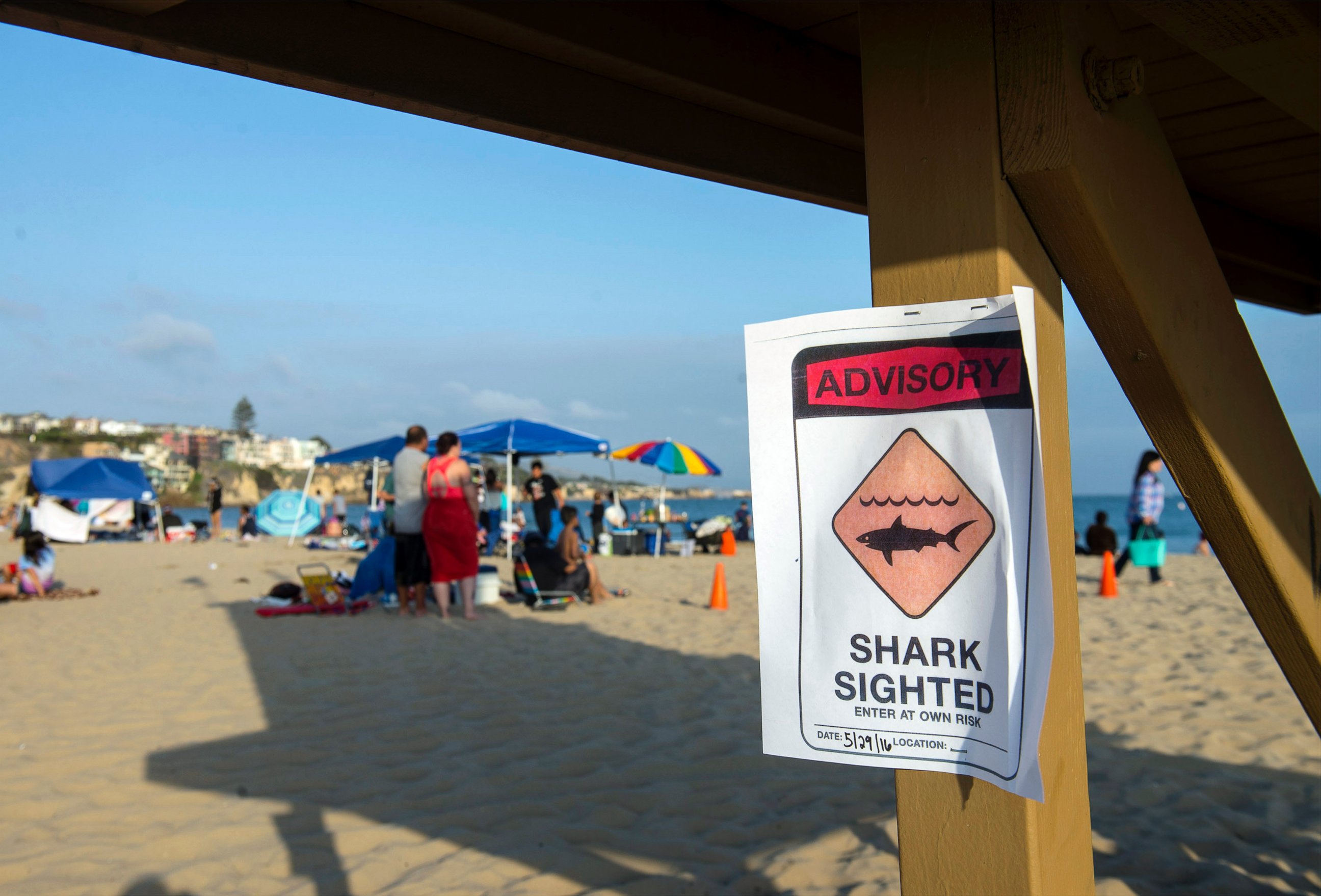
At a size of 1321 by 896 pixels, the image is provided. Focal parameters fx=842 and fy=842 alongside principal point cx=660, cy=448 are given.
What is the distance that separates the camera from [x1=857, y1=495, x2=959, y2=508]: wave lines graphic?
1.38 metres

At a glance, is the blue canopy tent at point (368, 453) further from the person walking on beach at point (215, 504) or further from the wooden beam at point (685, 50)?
the wooden beam at point (685, 50)

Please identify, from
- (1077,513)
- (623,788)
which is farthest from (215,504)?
(1077,513)

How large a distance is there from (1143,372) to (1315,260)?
337 centimetres

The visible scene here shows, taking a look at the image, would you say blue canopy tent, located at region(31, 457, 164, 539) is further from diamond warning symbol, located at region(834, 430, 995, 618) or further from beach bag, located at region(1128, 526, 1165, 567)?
diamond warning symbol, located at region(834, 430, 995, 618)

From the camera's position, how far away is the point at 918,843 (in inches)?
54.6

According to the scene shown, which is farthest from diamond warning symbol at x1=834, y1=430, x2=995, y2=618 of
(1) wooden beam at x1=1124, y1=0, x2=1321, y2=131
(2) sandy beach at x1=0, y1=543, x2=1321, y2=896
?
(2) sandy beach at x1=0, y1=543, x2=1321, y2=896

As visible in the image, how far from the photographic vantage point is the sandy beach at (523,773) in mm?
2977

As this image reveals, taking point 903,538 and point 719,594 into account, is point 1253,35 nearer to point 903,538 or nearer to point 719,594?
point 903,538

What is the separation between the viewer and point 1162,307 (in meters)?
1.45

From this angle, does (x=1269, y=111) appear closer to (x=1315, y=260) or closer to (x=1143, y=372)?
(x=1143, y=372)

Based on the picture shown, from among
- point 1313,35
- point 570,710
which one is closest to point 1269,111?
point 1313,35

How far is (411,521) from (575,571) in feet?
6.37

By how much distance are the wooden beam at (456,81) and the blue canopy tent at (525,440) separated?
35.2 feet

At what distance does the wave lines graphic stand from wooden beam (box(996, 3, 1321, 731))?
1.38 ft
